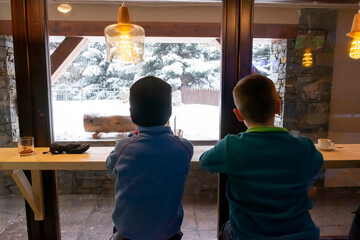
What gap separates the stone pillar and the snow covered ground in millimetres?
474

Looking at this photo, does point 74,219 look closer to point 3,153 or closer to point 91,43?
point 3,153

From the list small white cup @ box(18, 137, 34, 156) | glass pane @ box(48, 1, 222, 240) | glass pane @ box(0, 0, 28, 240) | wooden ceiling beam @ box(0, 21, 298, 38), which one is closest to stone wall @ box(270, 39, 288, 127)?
wooden ceiling beam @ box(0, 21, 298, 38)

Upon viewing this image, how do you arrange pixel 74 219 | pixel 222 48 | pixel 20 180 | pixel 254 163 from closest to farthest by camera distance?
1. pixel 254 163
2. pixel 20 180
3. pixel 222 48
4. pixel 74 219

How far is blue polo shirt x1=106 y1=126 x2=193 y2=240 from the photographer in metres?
0.97

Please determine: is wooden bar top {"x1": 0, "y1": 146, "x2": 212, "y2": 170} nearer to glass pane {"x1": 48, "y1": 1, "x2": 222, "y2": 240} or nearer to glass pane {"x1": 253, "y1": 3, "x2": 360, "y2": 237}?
glass pane {"x1": 48, "y1": 1, "x2": 222, "y2": 240}

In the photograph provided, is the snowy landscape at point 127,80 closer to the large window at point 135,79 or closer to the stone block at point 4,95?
the large window at point 135,79

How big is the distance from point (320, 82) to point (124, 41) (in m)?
2.60

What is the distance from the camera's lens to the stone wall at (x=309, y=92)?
312cm

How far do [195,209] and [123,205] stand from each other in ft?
6.66

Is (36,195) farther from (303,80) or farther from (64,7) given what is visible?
(303,80)

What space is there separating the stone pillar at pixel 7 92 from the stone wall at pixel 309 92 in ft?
10.2

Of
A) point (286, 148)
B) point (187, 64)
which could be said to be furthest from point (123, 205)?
point (187, 64)

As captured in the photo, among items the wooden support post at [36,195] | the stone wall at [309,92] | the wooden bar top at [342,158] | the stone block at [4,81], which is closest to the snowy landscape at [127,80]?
the stone block at [4,81]

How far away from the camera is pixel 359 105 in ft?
10.2
